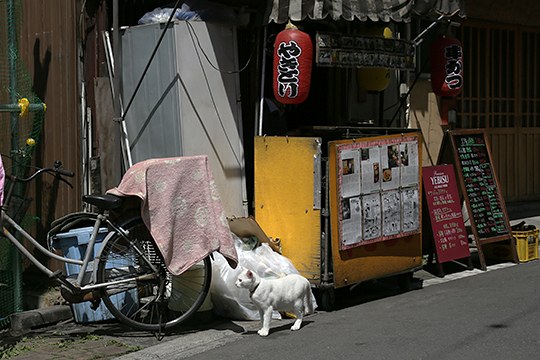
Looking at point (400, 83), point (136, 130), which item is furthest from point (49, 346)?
point (400, 83)

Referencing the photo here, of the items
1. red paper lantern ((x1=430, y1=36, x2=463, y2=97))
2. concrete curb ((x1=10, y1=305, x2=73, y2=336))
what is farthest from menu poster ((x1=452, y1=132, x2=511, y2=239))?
concrete curb ((x1=10, y1=305, x2=73, y2=336))

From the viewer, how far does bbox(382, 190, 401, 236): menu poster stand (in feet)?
29.8

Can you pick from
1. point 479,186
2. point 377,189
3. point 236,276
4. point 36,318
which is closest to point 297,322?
point 236,276

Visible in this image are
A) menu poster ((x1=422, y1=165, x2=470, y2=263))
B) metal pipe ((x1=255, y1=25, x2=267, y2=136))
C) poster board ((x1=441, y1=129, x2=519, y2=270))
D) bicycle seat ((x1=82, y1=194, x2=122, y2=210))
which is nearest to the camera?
bicycle seat ((x1=82, y1=194, x2=122, y2=210))

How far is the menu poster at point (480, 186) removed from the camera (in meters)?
10.8

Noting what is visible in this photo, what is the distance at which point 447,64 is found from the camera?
1088 centimetres

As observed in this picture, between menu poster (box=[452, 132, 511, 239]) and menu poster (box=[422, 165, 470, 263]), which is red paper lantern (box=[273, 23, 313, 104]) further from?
menu poster (box=[452, 132, 511, 239])

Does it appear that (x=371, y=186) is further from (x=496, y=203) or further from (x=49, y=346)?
(x=49, y=346)

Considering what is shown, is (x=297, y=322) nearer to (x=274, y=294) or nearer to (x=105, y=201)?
(x=274, y=294)

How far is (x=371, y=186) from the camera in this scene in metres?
8.94

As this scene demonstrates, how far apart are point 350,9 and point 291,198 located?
2.14 m

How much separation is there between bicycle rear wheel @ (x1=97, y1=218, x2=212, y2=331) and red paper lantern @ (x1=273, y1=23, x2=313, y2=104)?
6.92 ft

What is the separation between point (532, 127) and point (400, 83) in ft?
14.8

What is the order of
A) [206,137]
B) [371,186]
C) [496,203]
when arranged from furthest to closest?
[496,203], [206,137], [371,186]
